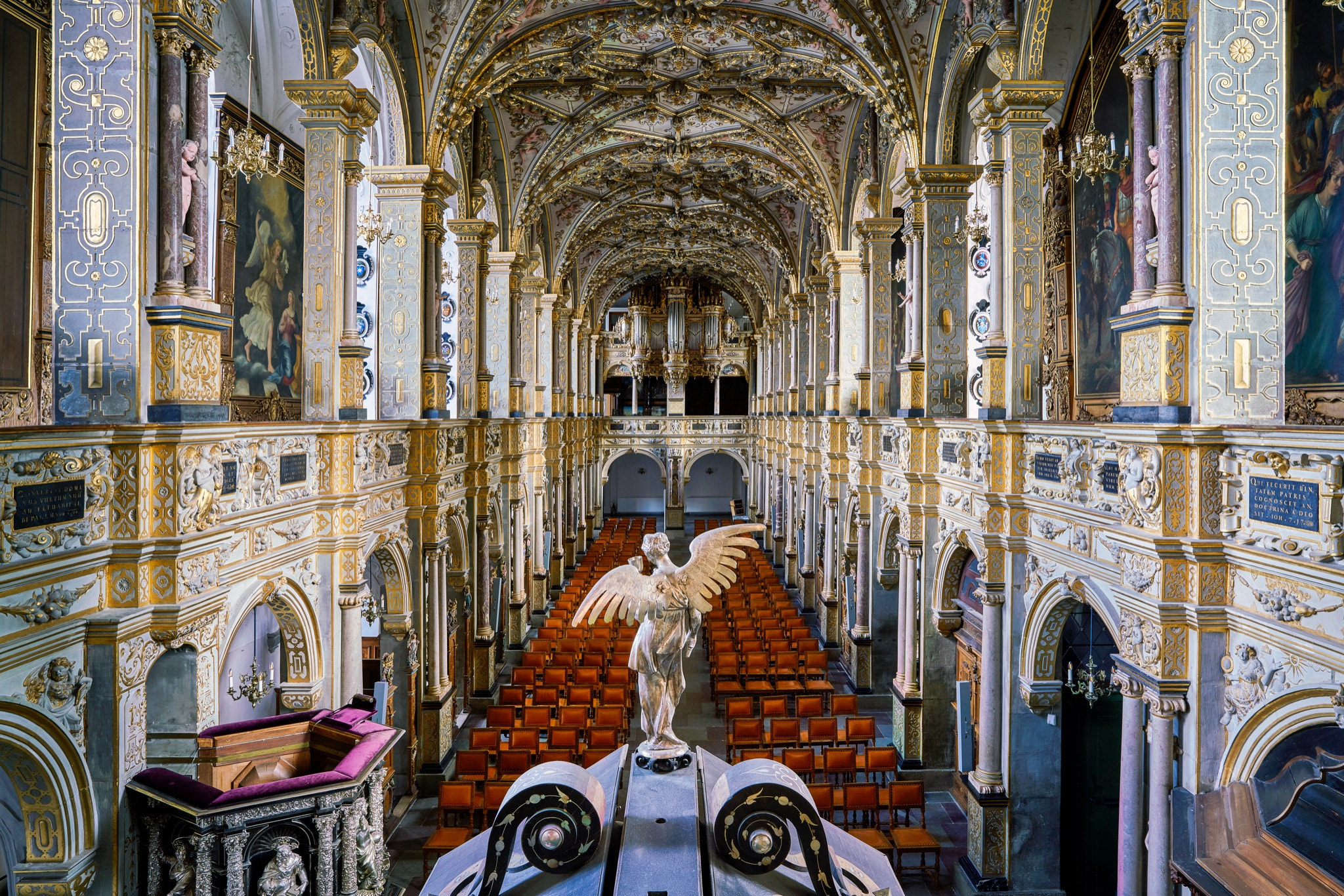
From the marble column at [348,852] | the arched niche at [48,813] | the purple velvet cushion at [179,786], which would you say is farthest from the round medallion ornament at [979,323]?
the arched niche at [48,813]

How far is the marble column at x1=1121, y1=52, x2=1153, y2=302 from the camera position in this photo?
6.50 m

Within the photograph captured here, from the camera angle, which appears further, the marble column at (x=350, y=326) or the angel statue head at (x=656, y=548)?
the marble column at (x=350, y=326)

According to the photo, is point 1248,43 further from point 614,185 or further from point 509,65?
point 614,185

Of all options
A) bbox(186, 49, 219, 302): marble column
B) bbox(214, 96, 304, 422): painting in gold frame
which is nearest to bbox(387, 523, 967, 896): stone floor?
bbox(214, 96, 304, 422): painting in gold frame

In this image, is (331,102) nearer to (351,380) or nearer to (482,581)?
(351,380)

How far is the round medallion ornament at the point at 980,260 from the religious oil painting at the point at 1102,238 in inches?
106

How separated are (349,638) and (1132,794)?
826 cm

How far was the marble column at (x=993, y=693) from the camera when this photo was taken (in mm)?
9516

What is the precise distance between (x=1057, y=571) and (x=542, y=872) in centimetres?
582

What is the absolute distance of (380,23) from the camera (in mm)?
11070

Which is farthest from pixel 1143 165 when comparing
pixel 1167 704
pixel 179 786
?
pixel 179 786

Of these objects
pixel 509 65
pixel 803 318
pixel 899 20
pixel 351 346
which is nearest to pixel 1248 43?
pixel 899 20

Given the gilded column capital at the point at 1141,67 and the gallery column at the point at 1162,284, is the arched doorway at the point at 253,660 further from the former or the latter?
the gilded column capital at the point at 1141,67

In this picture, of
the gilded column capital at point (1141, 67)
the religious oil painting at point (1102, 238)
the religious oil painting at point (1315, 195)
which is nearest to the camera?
the gilded column capital at point (1141, 67)
